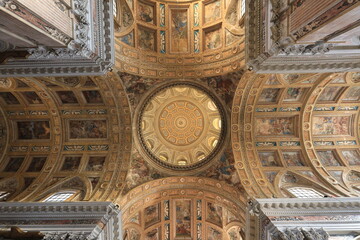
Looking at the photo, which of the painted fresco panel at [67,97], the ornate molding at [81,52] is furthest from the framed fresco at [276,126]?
the painted fresco panel at [67,97]

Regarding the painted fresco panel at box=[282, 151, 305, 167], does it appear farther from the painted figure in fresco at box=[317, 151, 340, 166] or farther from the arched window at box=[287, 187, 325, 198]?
the arched window at box=[287, 187, 325, 198]

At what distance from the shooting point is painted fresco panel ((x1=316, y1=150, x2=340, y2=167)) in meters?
15.0

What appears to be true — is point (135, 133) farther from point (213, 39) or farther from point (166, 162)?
point (213, 39)

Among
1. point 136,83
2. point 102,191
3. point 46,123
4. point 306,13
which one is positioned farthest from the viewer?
point 46,123

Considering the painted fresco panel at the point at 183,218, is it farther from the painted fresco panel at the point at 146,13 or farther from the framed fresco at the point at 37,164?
the painted fresco panel at the point at 146,13

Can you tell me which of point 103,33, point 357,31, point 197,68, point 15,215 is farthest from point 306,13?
point 15,215

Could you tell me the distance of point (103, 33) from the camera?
9383mm

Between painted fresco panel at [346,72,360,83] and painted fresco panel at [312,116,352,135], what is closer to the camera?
painted fresco panel at [346,72,360,83]

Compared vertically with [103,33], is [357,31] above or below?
below

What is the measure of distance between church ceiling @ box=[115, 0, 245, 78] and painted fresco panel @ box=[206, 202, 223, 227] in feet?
32.8

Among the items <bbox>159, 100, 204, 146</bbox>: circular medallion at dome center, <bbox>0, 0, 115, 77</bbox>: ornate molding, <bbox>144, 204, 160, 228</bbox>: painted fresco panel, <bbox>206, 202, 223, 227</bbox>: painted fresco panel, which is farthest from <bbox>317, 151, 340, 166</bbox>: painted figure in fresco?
<bbox>0, 0, 115, 77</bbox>: ornate molding

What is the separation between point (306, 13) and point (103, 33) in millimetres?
8031

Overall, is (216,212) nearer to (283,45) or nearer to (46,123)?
(283,45)

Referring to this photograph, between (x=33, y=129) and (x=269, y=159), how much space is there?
1831 centimetres
